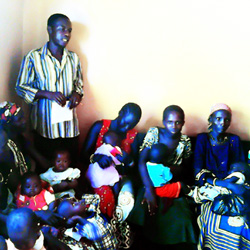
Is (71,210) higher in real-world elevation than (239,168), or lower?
lower

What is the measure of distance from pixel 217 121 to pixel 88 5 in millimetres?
1435

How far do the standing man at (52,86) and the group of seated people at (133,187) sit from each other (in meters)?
0.23

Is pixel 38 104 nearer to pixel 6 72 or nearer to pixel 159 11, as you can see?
pixel 6 72

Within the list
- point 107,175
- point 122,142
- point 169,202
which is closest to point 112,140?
point 122,142

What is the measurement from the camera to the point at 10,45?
104 inches

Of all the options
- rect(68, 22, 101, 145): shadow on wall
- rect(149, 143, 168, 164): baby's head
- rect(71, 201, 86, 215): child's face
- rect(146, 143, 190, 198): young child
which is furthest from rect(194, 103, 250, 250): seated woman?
rect(68, 22, 101, 145): shadow on wall

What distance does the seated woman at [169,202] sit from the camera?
2.26 meters

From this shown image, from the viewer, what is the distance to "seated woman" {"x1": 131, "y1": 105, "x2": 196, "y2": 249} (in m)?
2.26

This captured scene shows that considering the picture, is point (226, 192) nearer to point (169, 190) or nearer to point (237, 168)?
point (237, 168)

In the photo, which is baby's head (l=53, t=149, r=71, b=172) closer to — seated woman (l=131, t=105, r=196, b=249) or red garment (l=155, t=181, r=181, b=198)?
seated woman (l=131, t=105, r=196, b=249)

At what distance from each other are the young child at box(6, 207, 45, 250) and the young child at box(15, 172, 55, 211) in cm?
51

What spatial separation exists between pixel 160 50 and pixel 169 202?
1.29 metres

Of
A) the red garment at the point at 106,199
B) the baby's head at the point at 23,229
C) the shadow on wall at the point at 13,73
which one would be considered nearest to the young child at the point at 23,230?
the baby's head at the point at 23,229

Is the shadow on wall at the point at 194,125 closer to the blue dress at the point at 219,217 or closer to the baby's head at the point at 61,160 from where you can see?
the blue dress at the point at 219,217
